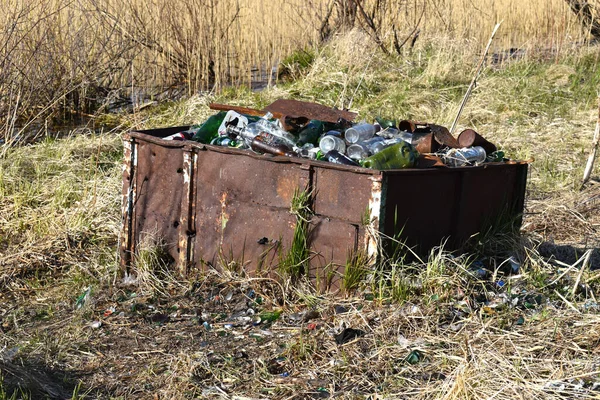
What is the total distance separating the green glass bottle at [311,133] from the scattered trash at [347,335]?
4.20 feet

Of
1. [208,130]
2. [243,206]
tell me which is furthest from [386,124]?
[243,206]

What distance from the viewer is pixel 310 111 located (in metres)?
4.96

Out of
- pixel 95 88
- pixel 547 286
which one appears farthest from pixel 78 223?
pixel 95 88

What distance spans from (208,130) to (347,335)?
1777 mm

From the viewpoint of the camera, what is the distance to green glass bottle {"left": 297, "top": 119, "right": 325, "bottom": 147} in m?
4.73

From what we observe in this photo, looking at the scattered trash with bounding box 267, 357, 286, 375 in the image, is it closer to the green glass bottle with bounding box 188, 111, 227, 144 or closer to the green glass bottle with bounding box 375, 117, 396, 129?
the green glass bottle with bounding box 188, 111, 227, 144

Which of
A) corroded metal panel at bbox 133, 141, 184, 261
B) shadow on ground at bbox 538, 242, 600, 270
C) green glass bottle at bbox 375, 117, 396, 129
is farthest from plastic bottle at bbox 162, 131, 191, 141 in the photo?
shadow on ground at bbox 538, 242, 600, 270

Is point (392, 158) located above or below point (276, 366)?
above

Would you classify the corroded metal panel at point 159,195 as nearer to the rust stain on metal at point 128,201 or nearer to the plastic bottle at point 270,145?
the rust stain on metal at point 128,201

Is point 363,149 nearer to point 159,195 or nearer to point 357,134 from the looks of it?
point 357,134

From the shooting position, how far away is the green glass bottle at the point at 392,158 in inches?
168

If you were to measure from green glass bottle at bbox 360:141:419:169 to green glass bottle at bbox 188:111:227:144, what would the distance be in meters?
1.15

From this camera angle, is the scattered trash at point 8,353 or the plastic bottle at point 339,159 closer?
the scattered trash at point 8,353

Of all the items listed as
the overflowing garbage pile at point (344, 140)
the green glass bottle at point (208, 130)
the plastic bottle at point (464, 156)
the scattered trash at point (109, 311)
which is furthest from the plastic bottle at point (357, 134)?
the scattered trash at point (109, 311)
